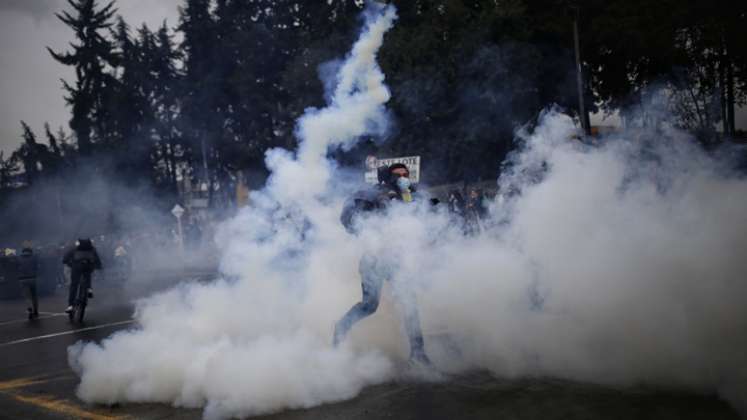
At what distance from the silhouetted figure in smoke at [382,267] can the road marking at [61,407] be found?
7.39 ft

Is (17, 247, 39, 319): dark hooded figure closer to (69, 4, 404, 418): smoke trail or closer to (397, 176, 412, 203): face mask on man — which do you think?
(69, 4, 404, 418): smoke trail

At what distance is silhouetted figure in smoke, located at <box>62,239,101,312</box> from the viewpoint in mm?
12617

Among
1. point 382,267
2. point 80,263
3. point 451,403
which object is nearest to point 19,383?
point 382,267

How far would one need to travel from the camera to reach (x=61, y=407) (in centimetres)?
595

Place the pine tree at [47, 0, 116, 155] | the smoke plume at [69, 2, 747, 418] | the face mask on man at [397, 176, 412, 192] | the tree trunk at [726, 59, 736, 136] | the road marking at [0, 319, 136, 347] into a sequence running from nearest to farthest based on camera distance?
the smoke plume at [69, 2, 747, 418], the face mask on man at [397, 176, 412, 192], the road marking at [0, 319, 136, 347], the tree trunk at [726, 59, 736, 136], the pine tree at [47, 0, 116, 155]

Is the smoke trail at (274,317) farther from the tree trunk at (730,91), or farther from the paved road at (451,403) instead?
the tree trunk at (730,91)

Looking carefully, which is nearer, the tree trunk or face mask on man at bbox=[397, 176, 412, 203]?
face mask on man at bbox=[397, 176, 412, 203]

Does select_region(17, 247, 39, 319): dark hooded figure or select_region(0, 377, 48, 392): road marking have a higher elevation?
select_region(17, 247, 39, 319): dark hooded figure

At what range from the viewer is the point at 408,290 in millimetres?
6176

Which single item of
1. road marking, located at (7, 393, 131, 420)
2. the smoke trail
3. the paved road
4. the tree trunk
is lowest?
road marking, located at (7, 393, 131, 420)

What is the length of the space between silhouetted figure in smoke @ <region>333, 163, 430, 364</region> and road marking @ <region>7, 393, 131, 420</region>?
2253mm

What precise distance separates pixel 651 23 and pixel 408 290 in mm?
19423

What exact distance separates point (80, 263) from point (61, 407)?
7.32 meters

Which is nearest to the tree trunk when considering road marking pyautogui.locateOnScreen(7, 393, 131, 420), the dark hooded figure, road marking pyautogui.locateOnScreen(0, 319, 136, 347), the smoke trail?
the smoke trail
